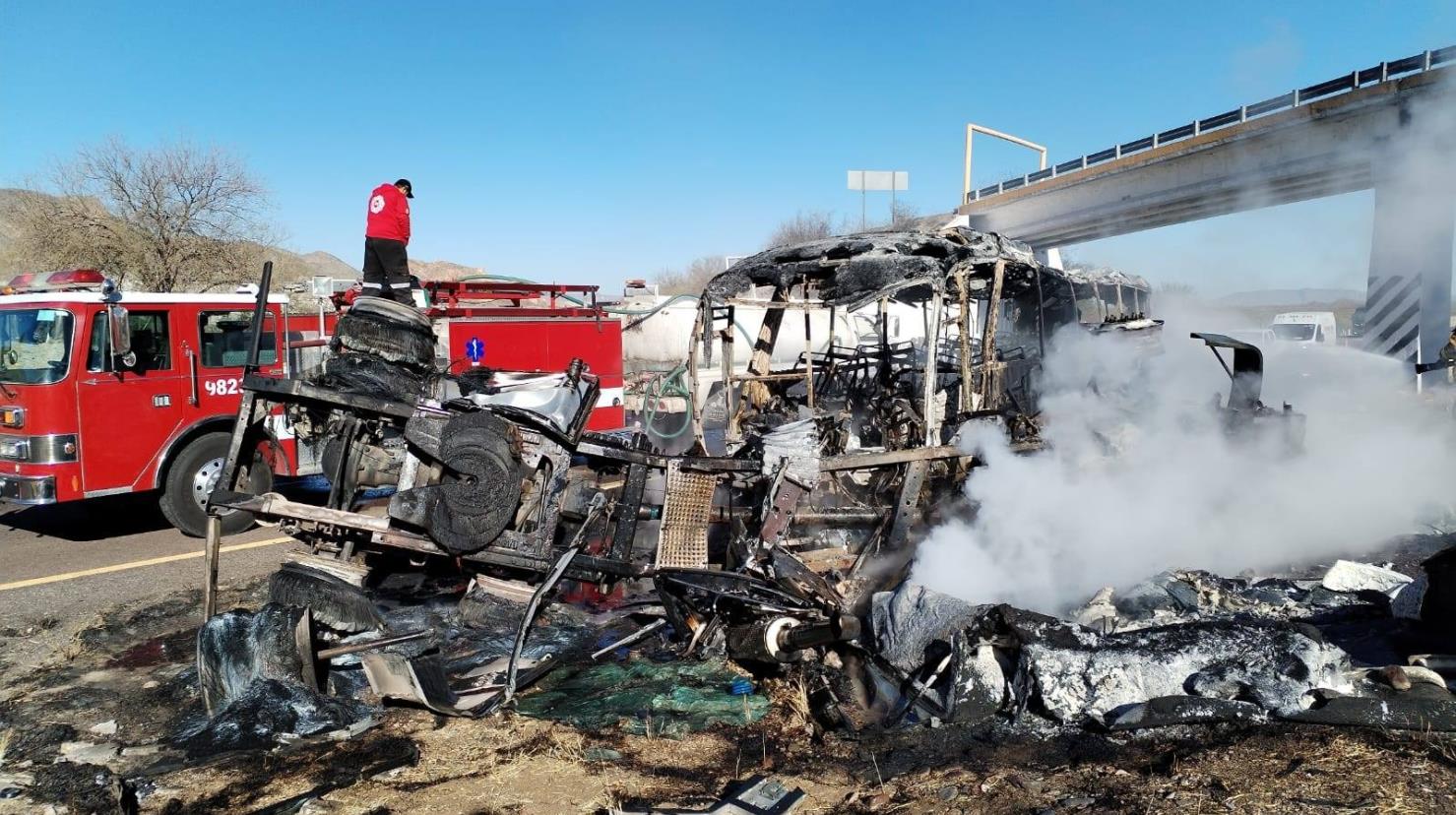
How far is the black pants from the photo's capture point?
689cm

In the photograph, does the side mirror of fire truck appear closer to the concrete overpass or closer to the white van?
the concrete overpass

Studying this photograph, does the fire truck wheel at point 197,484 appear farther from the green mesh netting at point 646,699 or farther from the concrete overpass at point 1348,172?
the concrete overpass at point 1348,172

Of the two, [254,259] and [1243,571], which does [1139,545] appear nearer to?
[1243,571]

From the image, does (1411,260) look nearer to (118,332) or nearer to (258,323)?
(258,323)

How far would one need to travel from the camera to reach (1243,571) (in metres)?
6.32

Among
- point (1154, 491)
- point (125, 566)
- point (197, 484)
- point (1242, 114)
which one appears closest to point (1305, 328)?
point (1242, 114)

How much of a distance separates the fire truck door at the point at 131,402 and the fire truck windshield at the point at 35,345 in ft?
0.70

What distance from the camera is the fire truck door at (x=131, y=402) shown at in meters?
7.95

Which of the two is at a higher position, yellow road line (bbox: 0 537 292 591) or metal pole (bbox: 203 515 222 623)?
metal pole (bbox: 203 515 222 623)

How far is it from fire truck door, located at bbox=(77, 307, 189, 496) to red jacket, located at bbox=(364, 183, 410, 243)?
3.28m

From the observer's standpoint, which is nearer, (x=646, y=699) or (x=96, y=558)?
(x=646, y=699)

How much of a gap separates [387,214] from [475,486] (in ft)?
10.9

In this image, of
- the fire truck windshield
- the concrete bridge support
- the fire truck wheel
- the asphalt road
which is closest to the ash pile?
the asphalt road

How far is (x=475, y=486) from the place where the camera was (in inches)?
188
